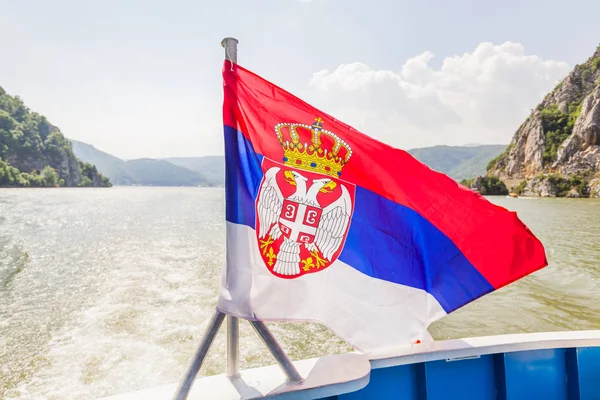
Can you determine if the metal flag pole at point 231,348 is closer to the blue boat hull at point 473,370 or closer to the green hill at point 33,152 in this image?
the blue boat hull at point 473,370

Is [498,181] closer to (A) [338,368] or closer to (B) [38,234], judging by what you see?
(B) [38,234]

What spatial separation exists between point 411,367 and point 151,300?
798 cm

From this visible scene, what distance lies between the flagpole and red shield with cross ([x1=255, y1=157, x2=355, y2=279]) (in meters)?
0.34

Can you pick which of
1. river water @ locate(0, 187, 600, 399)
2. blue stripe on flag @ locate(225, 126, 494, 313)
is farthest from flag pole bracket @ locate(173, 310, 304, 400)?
river water @ locate(0, 187, 600, 399)

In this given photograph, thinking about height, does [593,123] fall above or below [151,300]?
above

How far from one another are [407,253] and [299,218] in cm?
69

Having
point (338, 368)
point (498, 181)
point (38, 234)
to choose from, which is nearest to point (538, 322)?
point (338, 368)

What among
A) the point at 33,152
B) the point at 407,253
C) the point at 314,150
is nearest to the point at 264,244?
the point at 314,150

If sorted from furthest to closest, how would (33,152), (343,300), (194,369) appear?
(33,152), (343,300), (194,369)

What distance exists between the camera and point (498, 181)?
8650 centimetres

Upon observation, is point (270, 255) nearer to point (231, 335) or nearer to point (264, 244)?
point (264, 244)

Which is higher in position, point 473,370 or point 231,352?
point 231,352

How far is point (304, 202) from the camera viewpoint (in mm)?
2113

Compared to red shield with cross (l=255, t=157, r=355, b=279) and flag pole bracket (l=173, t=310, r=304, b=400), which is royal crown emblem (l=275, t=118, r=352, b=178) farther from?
flag pole bracket (l=173, t=310, r=304, b=400)
